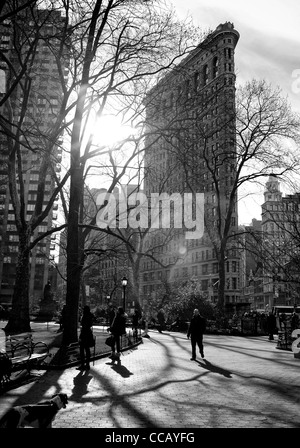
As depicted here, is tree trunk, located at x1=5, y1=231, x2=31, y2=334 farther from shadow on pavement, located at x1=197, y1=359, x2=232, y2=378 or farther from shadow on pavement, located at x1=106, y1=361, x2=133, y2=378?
shadow on pavement, located at x1=197, y1=359, x2=232, y2=378

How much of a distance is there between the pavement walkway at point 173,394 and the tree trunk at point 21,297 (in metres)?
8.95

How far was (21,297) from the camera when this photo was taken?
20406mm

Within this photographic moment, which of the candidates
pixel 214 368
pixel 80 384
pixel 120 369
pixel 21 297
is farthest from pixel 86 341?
pixel 21 297

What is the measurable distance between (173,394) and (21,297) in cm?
1453

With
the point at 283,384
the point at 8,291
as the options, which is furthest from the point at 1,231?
the point at 283,384

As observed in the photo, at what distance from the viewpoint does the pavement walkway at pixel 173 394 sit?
19.4 ft

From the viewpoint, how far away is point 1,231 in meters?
98.2

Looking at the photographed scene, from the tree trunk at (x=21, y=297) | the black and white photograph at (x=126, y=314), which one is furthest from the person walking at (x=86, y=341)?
the tree trunk at (x=21, y=297)

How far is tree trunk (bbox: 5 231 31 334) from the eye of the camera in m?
20.0

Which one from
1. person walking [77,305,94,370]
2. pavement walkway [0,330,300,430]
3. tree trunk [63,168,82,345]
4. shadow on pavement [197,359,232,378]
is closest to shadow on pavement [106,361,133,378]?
pavement walkway [0,330,300,430]

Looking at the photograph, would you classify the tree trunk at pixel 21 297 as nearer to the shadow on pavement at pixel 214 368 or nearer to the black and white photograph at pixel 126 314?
the black and white photograph at pixel 126 314
